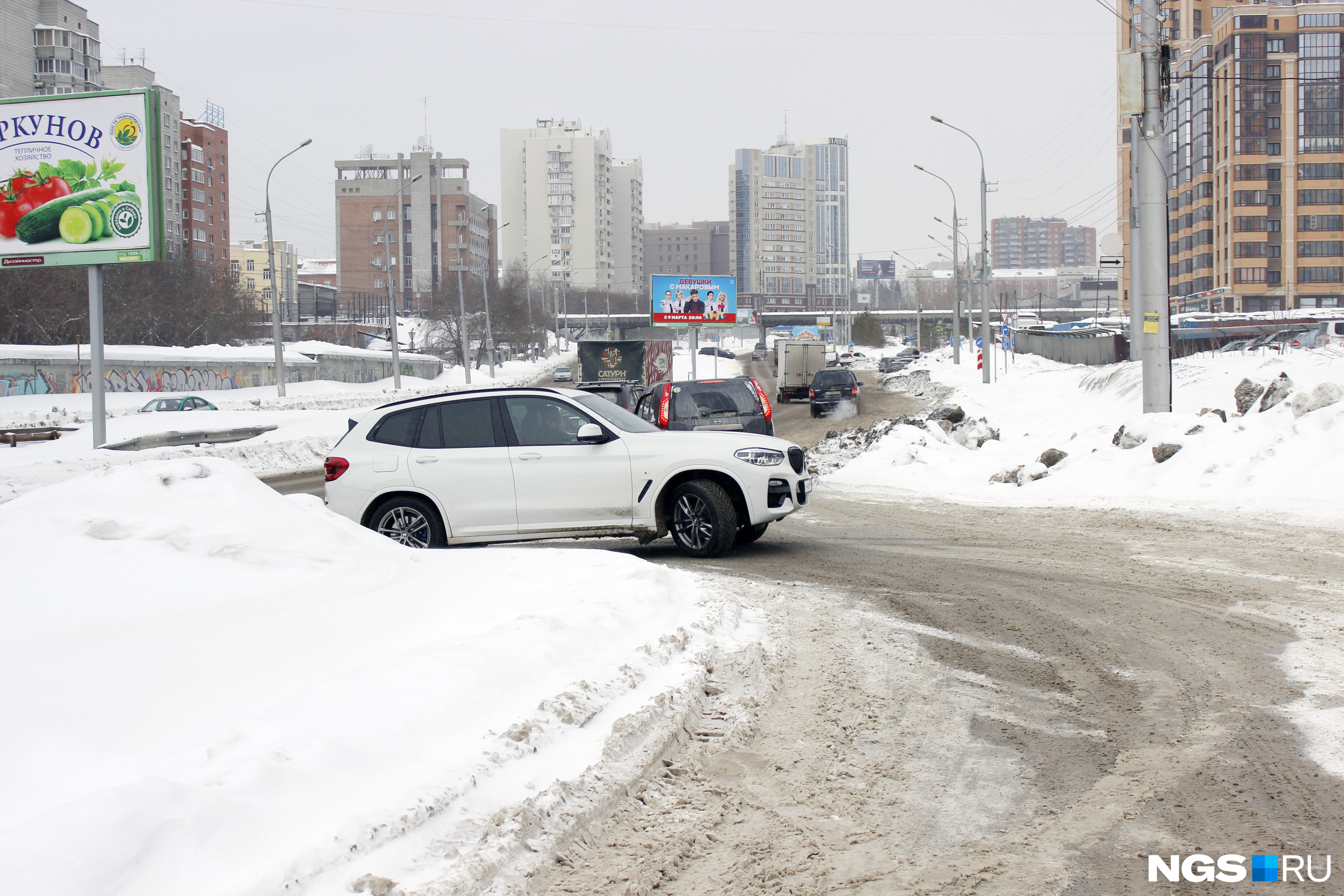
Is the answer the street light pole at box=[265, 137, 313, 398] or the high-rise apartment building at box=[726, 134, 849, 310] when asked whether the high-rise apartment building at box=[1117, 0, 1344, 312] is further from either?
the street light pole at box=[265, 137, 313, 398]

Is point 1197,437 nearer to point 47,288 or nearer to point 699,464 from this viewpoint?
point 699,464

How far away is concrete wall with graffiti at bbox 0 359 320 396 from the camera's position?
4319 centimetres

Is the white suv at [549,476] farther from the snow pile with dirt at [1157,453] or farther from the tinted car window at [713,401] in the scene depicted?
the snow pile with dirt at [1157,453]

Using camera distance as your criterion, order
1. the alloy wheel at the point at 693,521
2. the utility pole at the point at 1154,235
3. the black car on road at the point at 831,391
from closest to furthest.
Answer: the alloy wheel at the point at 693,521 → the utility pole at the point at 1154,235 → the black car on road at the point at 831,391

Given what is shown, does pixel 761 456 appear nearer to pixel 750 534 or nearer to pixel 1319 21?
pixel 750 534

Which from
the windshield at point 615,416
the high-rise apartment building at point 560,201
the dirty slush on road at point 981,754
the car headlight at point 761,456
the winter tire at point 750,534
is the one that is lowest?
the dirty slush on road at point 981,754

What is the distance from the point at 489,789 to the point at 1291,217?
134m

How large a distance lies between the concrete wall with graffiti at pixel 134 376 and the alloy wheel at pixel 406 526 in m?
31.8

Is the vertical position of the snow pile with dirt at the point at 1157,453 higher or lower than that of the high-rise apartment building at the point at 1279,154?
lower

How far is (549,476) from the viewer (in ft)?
32.3

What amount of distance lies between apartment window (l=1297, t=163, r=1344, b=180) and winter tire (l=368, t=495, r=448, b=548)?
432 feet

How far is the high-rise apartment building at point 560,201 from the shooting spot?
573 ft

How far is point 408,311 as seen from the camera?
13575 centimetres

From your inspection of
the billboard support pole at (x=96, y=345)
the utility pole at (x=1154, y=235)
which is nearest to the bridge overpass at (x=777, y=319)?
the billboard support pole at (x=96, y=345)
